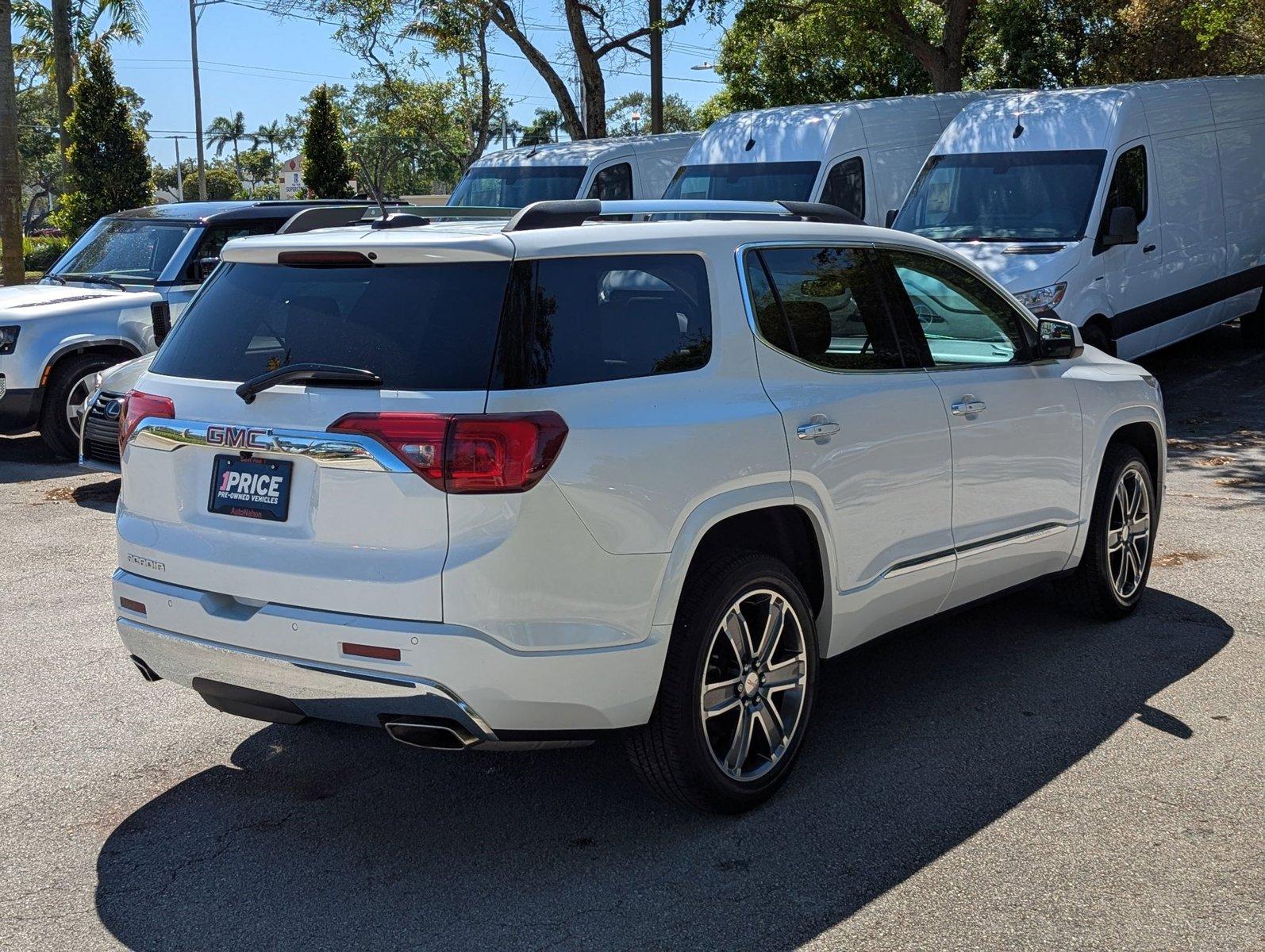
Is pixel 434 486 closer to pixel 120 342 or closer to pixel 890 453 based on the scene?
pixel 890 453

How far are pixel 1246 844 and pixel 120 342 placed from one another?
9.28 metres

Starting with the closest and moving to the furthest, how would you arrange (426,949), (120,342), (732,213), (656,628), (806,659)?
1. (426,949)
2. (656,628)
3. (806,659)
4. (732,213)
5. (120,342)

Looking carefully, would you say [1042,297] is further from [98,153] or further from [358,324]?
[98,153]

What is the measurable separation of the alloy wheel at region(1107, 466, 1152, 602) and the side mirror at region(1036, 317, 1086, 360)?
696mm

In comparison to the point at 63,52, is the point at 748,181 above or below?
below

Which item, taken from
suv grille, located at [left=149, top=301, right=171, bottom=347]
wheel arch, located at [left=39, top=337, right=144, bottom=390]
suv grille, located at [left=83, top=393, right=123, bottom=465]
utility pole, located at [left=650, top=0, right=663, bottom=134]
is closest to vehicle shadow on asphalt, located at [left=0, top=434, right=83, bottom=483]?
wheel arch, located at [left=39, top=337, right=144, bottom=390]

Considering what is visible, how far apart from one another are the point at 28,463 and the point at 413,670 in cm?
861

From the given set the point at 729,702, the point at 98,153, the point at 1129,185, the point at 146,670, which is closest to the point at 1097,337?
the point at 1129,185

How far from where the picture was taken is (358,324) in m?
4.03

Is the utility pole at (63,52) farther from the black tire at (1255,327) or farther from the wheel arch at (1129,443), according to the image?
the wheel arch at (1129,443)

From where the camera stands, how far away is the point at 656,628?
401cm

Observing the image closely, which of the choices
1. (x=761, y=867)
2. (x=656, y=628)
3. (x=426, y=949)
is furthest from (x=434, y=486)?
(x=761, y=867)

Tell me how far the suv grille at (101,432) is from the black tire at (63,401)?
1621 millimetres

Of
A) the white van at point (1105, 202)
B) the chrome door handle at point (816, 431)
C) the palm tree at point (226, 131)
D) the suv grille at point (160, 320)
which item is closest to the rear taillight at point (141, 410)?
the chrome door handle at point (816, 431)
